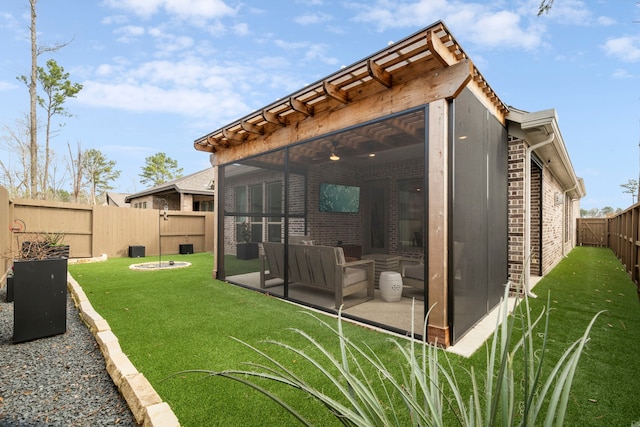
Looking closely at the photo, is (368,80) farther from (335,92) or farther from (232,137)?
(232,137)

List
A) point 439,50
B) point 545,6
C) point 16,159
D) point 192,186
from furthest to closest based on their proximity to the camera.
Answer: point 16,159
point 192,186
point 439,50
point 545,6

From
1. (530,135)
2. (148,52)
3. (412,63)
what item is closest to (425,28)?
(412,63)

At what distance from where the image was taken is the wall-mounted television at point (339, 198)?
317 inches

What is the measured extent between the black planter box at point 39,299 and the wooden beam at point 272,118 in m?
3.05

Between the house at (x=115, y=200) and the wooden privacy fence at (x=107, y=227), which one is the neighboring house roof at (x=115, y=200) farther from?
the wooden privacy fence at (x=107, y=227)

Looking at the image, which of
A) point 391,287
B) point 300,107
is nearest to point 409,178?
point 391,287

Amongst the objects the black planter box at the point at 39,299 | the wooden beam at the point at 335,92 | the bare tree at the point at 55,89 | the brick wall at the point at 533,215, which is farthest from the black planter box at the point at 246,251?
the bare tree at the point at 55,89

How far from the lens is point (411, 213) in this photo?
7.79 meters

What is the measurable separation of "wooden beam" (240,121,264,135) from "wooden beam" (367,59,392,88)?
97.7 inches

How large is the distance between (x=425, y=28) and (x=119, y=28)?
33.5 ft

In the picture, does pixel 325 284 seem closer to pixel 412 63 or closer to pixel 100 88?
pixel 412 63

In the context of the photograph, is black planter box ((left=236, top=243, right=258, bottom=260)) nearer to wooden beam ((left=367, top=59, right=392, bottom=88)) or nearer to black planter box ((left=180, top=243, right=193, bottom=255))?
black planter box ((left=180, top=243, right=193, bottom=255))

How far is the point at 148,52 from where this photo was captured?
1062 cm

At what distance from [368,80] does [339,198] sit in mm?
5037
